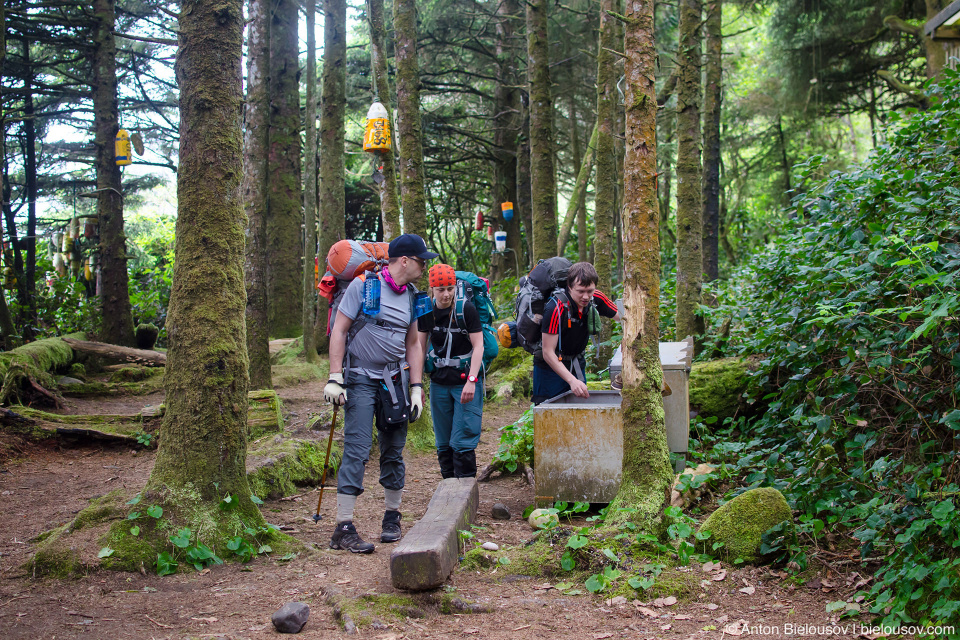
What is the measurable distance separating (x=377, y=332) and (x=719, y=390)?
4.09 metres

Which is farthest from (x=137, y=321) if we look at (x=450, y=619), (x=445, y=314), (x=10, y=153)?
(x=450, y=619)

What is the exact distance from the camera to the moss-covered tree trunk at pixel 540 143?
10.2 meters

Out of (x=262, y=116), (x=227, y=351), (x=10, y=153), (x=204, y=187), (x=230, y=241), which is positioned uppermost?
(x=10, y=153)

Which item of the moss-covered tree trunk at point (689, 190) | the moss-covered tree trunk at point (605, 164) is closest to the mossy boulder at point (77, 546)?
the moss-covered tree trunk at point (689, 190)

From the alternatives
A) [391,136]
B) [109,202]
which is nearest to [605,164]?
[391,136]

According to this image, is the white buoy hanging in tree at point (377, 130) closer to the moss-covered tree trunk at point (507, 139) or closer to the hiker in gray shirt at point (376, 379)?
the hiker in gray shirt at point (376, 379)

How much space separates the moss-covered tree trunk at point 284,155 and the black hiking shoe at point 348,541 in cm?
1042

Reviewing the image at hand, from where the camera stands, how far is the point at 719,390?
7258 millimetres

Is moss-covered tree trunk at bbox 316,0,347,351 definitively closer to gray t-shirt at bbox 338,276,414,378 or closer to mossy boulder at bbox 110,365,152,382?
mossy boulder at bbox 110,365,152,382

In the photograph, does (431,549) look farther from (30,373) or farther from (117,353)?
(117,353)

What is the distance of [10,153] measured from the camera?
64.0ft

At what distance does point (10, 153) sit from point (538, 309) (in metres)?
20.1

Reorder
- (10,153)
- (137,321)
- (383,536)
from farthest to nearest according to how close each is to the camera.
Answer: (10,153) → (137,321) → (383,536)

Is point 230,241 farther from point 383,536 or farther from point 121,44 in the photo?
point 121,44
